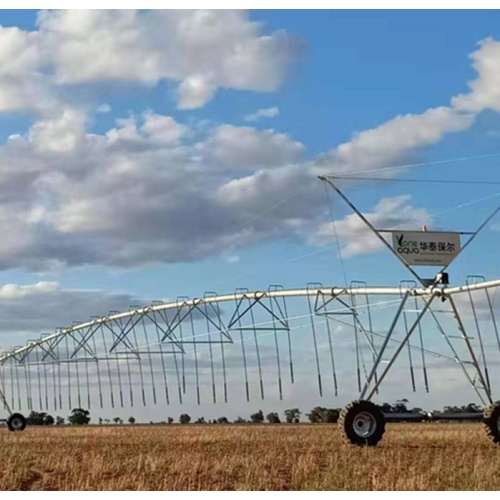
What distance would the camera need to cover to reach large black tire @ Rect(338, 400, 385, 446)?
1489 inches

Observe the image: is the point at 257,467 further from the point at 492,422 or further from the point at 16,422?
the point at 16,422

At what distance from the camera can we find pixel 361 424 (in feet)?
125

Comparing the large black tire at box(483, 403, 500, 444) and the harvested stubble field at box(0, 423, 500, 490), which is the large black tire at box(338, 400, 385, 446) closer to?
the harvested stubble field at box(0, 423, 500, 490)

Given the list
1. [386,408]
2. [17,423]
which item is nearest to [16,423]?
[17,423]

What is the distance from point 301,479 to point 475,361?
14567 mm

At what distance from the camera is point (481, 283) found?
41375 millimetres

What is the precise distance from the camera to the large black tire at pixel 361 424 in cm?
3781

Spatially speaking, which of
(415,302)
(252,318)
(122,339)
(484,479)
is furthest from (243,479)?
(122,339)

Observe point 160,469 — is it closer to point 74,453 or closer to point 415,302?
point 74,453

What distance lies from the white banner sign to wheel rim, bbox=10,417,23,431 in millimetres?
43275

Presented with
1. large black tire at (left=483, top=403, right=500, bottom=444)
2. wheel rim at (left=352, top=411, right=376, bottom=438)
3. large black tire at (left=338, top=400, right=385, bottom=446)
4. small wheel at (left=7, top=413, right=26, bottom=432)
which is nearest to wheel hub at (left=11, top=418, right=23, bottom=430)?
small wheel at (left=7, top=413, right=26, bottom=432)

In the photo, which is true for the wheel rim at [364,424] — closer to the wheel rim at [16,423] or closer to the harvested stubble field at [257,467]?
the harvested stubble field at [257,467]

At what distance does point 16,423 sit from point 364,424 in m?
43.2

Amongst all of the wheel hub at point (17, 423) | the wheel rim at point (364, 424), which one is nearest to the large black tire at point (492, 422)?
the wheel rim at point (364, 424)
